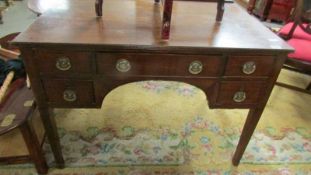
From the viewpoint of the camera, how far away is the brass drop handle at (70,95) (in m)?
1.00

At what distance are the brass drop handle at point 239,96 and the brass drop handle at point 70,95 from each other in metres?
0.70

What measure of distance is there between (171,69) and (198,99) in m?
1.00

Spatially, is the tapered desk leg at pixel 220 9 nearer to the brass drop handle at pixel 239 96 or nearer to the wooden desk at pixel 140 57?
the wooden desk at pixel 140 57

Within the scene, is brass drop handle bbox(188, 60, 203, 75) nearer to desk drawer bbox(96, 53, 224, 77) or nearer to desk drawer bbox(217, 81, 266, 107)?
desk drawer bbox(96, 53, 224, 77)

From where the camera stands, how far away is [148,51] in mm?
898

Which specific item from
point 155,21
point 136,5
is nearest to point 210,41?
point 155,21

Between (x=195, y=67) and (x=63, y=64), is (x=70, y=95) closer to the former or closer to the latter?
(x=63, y=64)

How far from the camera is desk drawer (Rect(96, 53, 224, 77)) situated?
91 centimetres

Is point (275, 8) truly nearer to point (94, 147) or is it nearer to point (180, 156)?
point (180, 156)

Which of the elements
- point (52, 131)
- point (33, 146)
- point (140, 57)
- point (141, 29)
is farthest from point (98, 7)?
point (33, 146)

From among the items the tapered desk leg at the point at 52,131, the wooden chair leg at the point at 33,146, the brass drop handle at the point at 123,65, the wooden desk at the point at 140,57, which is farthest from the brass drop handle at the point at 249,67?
the wooden chair leg at the point at 33,146

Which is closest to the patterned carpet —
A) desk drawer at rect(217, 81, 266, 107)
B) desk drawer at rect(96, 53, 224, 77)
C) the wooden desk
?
the wooden desk

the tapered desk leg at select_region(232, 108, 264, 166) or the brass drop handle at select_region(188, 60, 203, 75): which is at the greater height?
the brass drop handle at select_region(188, 60, 203, 75)

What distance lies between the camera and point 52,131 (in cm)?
115
